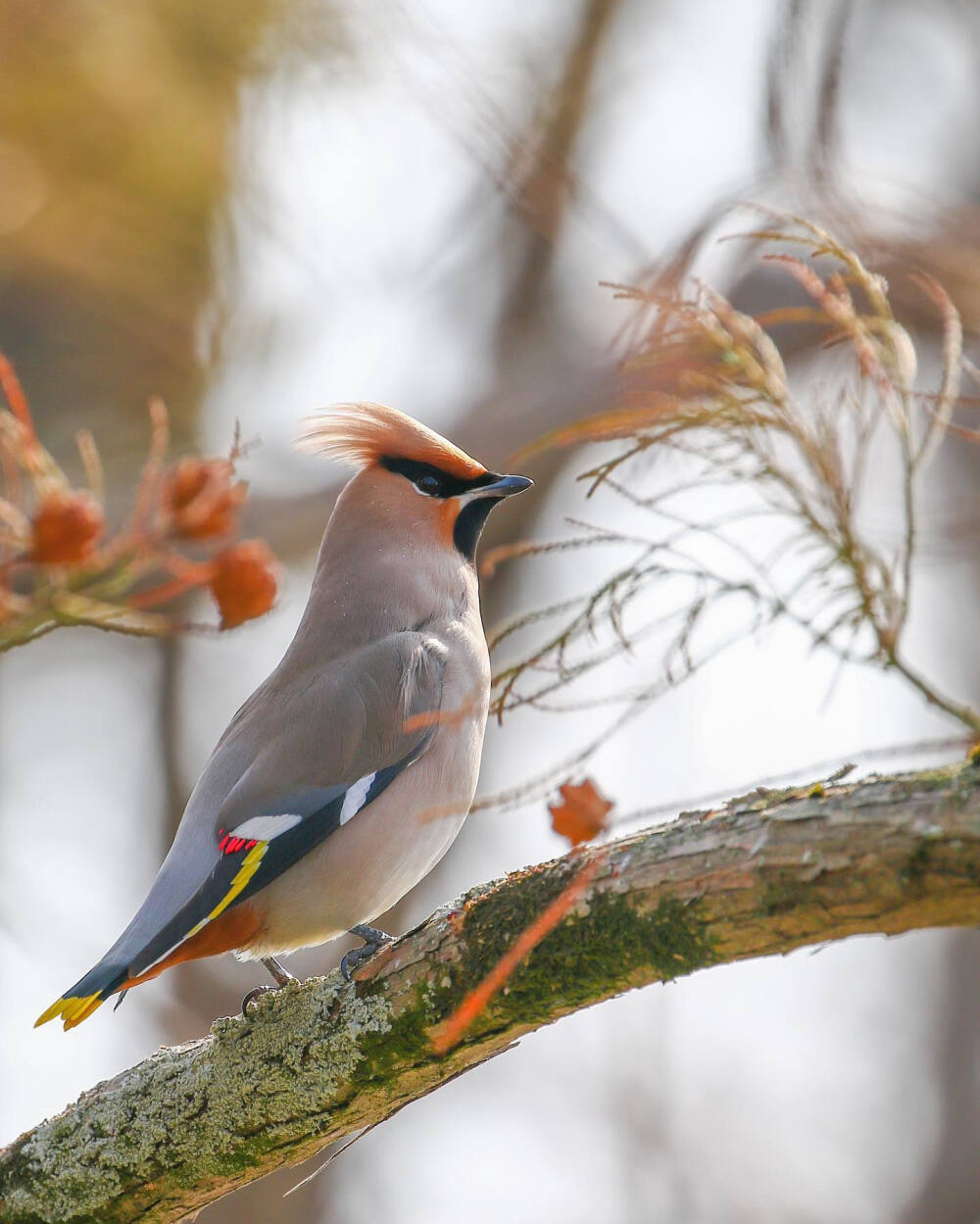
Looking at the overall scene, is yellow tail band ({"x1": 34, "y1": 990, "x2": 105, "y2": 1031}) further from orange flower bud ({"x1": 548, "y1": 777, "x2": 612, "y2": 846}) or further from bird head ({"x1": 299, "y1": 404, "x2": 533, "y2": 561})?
bird head ({"x1": 299, "y1": 404, "x2": 533, "y2": 561})

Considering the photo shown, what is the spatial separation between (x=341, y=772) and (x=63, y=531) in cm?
203

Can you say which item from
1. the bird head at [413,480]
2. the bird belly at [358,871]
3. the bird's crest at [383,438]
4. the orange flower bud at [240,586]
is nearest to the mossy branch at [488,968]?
the bird belly at [358,871]

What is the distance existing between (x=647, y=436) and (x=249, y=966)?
584 centimetres

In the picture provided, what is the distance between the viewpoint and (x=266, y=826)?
11.4 ft

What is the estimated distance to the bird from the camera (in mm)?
3338

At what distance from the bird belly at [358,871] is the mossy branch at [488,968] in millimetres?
326

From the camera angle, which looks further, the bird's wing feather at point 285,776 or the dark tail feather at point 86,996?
the bird's wing feather at point 285,776

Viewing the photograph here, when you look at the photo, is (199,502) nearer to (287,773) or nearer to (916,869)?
(916,869)

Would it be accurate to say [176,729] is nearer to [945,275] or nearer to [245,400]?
[245,400]

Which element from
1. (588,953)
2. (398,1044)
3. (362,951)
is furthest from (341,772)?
(588,953)

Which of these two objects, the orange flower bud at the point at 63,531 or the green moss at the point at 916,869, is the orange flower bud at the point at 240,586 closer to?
the orange flower bud at the point at 63,531

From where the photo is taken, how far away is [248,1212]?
23.6 feet

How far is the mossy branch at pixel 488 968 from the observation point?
7.01 feet

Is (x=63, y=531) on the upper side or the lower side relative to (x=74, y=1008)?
upper
